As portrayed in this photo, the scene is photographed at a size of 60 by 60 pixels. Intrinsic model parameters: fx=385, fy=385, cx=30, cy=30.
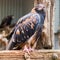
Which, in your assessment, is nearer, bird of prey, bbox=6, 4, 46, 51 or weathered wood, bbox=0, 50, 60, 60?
weathered wood, bbox=0, 50, 60, 60

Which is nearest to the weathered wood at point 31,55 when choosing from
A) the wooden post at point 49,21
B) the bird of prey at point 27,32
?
the bird of prey at point 27,32

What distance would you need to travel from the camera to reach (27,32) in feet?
14.5

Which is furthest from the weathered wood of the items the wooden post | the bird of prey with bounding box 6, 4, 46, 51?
the wooden post

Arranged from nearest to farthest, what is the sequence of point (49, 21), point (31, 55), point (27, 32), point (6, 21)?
point (31, 55) → point (27, 32) → point (49, 21) → point (6, 21)

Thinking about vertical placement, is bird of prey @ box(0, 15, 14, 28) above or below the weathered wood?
above

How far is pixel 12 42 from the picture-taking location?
4.35 meters

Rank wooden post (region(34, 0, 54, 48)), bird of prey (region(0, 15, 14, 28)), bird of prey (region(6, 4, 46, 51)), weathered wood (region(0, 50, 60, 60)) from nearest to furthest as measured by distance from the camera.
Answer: weathered wood (region(0, 50, 60, 60))
bird of prey (region(6, 4, 46, 51))
wooden post (region(34, 0, 54, 48))
bird of prey (region(0, 15, 14, 28))

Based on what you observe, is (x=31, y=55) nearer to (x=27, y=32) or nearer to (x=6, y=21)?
(x=27, y=32)

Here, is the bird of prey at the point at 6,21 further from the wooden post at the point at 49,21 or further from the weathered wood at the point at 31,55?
the weathered wood at the point at 31,55

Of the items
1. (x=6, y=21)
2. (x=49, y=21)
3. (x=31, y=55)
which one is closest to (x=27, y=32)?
(x=31, y=55)

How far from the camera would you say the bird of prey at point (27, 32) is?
4371 millimetres

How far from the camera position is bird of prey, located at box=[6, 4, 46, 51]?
4.37m

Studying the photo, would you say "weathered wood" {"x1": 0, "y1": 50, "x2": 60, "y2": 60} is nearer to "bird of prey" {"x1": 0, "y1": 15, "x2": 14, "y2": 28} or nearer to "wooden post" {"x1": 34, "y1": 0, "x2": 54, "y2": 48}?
"wooden post" {"x1": 34, "y1": 0, "x2": 54, "y2": 48}

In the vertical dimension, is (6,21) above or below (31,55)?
above
